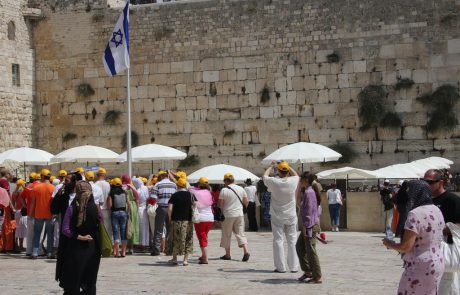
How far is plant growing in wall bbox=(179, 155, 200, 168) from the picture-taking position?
22.0 meters

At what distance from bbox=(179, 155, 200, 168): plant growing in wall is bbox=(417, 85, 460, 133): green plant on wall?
6.06 metres

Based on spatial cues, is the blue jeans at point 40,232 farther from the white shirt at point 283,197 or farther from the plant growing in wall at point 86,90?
the plant growing in wall at point 86,90

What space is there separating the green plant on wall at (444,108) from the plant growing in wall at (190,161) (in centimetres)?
606

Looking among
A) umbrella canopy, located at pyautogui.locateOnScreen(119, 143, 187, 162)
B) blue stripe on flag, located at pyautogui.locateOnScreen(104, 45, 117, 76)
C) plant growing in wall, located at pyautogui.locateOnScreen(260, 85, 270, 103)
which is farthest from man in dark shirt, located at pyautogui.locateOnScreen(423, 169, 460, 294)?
plant growing in wall, located at pyautogui.locateOnScreen(260, 85, 270, 103)

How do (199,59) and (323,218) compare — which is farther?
(199,59)

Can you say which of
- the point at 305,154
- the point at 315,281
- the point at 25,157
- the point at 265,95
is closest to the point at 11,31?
the point at 25,157

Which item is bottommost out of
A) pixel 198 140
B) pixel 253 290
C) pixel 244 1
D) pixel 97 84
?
pixel 253 290

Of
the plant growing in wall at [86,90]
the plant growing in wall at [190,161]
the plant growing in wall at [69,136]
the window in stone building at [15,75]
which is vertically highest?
the window in stone building at [15,75]

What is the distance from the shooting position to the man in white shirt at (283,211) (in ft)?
36.9

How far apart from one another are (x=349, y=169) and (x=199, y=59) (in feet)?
18.9

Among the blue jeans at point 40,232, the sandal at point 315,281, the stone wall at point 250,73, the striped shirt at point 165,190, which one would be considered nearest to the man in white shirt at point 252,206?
the stone wall at point 250,73

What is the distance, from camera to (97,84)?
23.2 metres

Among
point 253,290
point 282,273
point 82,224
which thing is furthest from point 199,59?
point 82,224

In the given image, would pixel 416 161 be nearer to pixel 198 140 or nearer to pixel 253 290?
pixel 198 140
